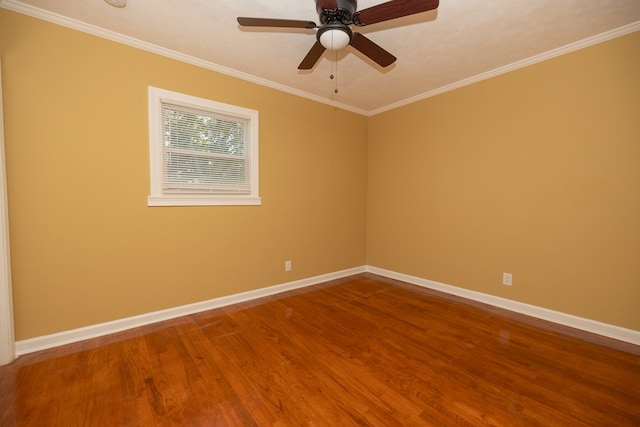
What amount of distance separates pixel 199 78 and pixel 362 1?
5.76 feet

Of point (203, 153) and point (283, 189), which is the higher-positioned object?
point (203, 153)

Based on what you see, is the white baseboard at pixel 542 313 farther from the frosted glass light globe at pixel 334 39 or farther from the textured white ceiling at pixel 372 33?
the frosted glass light globe at pixel 334 39

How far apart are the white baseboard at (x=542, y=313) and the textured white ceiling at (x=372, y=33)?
2.46 meters

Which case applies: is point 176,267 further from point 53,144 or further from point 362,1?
point 362,1

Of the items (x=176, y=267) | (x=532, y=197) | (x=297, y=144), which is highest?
(x=297, y=144)

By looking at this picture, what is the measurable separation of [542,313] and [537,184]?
4.21ft

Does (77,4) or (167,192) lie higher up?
(77,4)

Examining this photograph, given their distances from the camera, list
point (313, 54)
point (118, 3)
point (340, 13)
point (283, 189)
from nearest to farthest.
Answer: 1. point (340, 13)
2. point (118, 3)
3. point (313, 54)
4. point (283, 189)

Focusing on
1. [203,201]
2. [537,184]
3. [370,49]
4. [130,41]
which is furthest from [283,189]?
[537,184]

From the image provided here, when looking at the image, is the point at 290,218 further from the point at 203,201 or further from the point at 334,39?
the point at 334,39

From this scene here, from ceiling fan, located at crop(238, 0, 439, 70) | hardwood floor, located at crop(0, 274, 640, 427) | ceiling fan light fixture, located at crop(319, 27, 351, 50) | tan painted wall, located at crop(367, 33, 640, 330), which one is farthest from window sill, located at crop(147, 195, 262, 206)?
tan painted wall, located at crop(367, 33, 640, 330)

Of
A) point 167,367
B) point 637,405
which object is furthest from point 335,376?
point 637,405

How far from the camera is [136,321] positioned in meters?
2.45

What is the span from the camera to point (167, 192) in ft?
8.57
